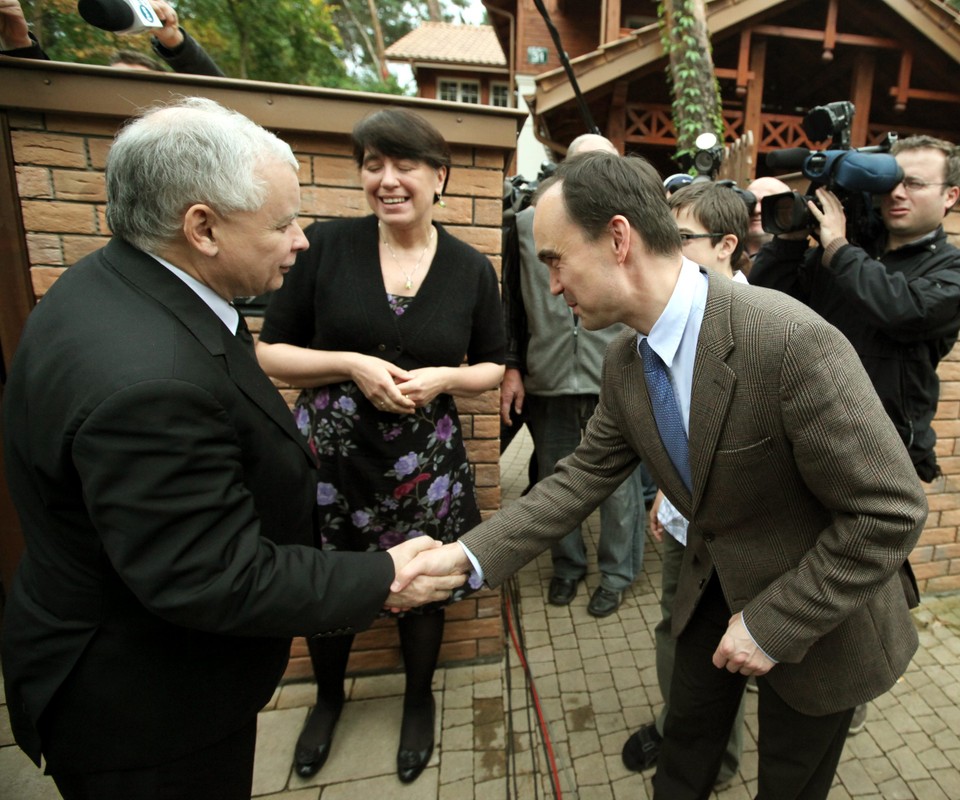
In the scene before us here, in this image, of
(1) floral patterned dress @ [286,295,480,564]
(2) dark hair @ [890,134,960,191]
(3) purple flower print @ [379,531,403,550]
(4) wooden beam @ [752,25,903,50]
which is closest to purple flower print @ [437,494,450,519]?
(1) floral patterned dress @ [286,295,480,564]

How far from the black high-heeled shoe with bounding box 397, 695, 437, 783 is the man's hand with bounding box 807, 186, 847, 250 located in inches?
98.9

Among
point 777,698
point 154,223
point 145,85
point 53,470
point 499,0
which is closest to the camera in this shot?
point 53,470

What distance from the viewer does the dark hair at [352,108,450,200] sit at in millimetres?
1954

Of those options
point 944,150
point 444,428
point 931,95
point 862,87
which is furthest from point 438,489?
point 931,95

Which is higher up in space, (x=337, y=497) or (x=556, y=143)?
(x=556, y=143)

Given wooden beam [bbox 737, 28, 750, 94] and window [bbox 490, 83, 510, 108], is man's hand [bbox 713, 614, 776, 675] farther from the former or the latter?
window [bbox 490, 83, 510, 108]

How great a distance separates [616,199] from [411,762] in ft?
7.24

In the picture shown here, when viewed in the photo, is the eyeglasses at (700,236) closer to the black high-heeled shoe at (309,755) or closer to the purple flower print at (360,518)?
the purple flower print at (360,518)

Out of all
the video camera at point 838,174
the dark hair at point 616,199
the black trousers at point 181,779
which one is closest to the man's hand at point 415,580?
the black trousers at point 181,779

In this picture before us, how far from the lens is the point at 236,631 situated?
1170 millimetres

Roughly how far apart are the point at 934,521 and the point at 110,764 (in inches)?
158

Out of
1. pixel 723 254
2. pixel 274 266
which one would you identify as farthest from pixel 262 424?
pixel 723 254

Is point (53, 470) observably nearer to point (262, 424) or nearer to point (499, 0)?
point (262, 424)

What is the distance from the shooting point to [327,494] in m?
2.19
